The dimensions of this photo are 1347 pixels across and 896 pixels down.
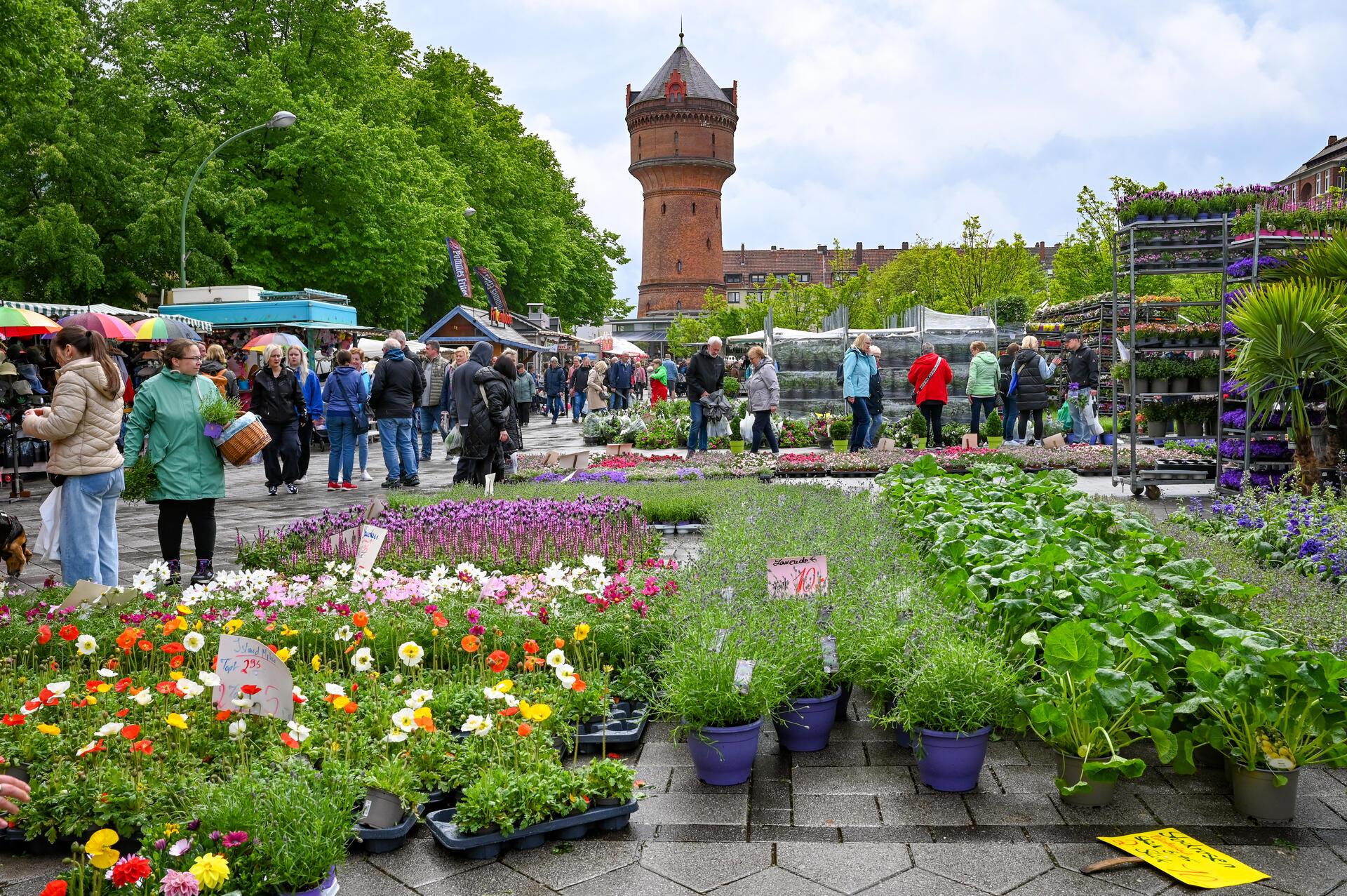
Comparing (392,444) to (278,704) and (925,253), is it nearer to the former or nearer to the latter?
(278,704)

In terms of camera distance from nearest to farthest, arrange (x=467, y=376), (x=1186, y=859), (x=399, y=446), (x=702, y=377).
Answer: (x=1186, y=859) < (x=467, y=376) < (x=399, y=446) < (x=702, y=377)

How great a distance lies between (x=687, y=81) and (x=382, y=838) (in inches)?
3128

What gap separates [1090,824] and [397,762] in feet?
8.02

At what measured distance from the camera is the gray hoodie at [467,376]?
12961 millimetres

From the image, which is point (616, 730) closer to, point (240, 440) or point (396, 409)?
point (240, 440)

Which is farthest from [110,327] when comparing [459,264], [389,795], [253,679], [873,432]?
[459,264]

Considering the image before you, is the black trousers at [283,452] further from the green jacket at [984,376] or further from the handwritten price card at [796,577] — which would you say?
the green jacket at [984,376]

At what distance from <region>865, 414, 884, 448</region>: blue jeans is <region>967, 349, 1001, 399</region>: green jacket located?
5.81ft

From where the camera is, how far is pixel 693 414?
17.7 meters

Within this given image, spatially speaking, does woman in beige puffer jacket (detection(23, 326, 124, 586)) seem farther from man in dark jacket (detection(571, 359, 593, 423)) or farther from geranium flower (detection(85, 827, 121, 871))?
man in dark jacket (detection(571, 359, 593, 423))

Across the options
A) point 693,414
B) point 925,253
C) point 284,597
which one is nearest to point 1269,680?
point 284,597

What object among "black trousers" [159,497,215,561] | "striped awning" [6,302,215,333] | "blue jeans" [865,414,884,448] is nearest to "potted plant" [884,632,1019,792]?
"black trousers" [159,497,215,561]

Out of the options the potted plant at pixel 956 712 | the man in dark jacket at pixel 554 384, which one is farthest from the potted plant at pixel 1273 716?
the man in dark jacket at pixel 554 384

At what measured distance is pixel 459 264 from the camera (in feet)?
109
